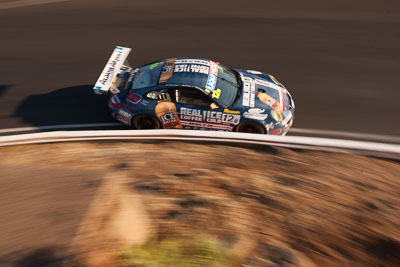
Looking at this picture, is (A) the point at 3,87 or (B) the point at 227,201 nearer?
(B) the point at 227,201

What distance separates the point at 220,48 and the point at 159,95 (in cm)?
469

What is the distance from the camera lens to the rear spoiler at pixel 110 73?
7.93m

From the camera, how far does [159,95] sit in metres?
7.78

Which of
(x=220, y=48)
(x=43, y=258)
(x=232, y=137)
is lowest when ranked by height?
(x=43, y=258)

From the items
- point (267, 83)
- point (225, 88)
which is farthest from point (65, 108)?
point (267, 83)

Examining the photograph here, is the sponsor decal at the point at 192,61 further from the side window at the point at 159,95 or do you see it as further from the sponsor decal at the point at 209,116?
the sponsor decal at the point at 209,116

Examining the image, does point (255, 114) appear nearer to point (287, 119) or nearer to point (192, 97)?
point (287, 119)

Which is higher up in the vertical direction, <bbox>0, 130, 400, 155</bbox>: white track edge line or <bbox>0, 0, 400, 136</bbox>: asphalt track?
<bbox>0, 0, 400, 136</bbox>: asphalt track

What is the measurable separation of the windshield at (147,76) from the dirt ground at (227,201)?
1768mm

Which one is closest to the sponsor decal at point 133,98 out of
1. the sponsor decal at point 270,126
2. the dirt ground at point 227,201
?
the dirt ground at point 227,201

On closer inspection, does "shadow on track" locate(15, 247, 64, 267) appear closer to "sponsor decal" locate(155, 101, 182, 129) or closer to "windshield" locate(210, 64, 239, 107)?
"sponsor decal" locate(155, 101, 182, 129)

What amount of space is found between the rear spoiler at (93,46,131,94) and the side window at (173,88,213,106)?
1.55 metres

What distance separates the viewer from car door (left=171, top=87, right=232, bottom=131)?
7.61 m

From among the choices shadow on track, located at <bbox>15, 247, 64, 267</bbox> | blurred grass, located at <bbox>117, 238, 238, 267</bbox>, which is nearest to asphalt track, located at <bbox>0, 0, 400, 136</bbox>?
blurred grass, located at <bbox>117, 238, 238, 267</bbox>
